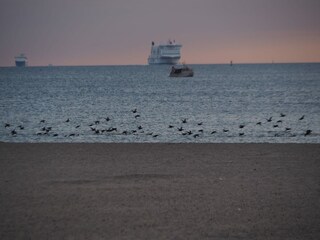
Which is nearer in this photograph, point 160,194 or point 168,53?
point 160,194

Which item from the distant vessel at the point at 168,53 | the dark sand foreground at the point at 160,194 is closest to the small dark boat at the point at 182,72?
the distant vessel at the point at 168,53

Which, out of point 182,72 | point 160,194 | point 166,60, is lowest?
point 166,60

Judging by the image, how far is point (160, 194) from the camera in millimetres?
8422

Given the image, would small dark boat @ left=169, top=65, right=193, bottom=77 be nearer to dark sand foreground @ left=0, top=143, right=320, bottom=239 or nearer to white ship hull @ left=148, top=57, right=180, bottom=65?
white ship hull @ left=148, top=57, right=180, bottom=65

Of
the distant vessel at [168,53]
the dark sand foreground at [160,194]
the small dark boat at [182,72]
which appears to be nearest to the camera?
the dark sand foreground at [160,194]

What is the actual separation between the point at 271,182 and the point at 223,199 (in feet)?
5.39

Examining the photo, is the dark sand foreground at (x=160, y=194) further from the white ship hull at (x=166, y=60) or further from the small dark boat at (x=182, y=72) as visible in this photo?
the white ship hull at (x=166, y=60)

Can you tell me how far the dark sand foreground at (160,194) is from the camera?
Answer: 21.8 feet

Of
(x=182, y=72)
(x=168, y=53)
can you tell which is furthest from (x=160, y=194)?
(x=168, y=53)

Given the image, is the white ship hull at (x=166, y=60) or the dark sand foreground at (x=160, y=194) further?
the white ship hull at (x=166, y=60)

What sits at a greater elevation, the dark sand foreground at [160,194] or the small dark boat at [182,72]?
Result: the dark sand foreground at [160,194]

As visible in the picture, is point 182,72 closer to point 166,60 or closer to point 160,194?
point 166,60

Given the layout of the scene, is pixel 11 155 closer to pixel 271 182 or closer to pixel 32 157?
pixel 32 157

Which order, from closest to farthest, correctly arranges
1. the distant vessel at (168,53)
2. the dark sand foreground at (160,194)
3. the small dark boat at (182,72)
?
the dark sand foreground at (160,194) → the small dark boat at (182,72) → the distant vessel at (168,53)
